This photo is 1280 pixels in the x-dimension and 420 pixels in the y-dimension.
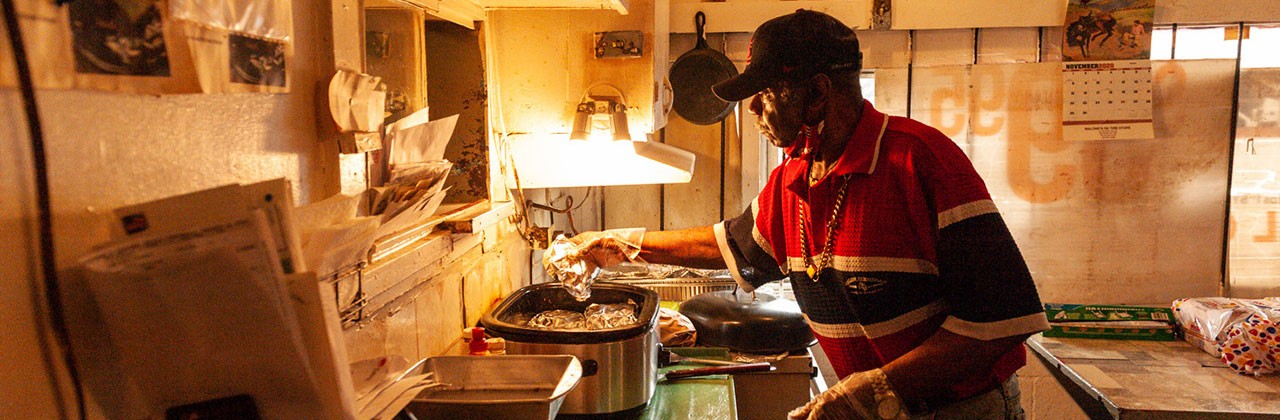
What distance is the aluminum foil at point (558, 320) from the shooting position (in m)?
1.93

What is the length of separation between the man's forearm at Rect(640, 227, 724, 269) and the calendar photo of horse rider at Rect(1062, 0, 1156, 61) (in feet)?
7.27

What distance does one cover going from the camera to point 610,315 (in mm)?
2045

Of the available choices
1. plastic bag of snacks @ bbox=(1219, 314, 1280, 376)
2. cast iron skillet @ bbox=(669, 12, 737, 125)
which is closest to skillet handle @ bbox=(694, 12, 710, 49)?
cast iron skillet @ bbox=(669, 12, 737, 125)

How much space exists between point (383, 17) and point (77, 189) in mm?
955

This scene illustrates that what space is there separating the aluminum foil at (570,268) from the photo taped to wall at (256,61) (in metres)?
1.07

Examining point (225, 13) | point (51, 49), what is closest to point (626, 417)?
point (225, 13)

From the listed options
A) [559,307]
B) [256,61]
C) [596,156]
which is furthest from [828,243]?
[256,61]

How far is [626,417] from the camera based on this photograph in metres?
1.86

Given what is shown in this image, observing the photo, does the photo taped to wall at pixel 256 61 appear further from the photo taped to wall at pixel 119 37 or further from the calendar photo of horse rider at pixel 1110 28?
the calendar photo of horse rider at pixel 1110 28

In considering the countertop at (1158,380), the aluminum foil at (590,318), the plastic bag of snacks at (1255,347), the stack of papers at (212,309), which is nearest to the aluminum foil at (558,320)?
the aluminum foil at (590,318)

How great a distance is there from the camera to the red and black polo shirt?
1.51 m

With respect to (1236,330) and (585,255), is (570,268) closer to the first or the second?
(585,255)

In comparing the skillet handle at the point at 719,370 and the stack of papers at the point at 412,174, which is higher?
the stack of papers at the point at 412,174

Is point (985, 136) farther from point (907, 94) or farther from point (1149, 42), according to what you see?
point (1149, 42)
